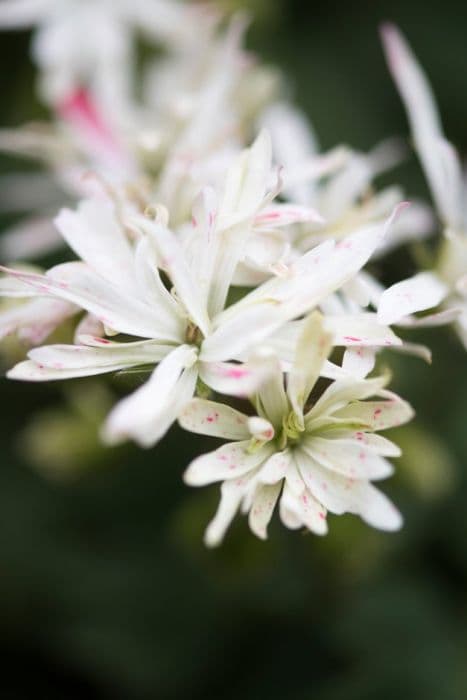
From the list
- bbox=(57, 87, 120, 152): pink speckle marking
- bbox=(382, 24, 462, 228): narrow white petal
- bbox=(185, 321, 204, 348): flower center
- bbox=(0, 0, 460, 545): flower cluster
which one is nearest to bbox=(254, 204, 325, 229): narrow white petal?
bbox=(0, 0, 460, 545): flower cluster

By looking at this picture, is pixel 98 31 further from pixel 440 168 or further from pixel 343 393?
pixel 343 393

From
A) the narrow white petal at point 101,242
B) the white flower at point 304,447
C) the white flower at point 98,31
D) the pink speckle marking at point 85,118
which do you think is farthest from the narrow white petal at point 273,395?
the white flower at point 98,31

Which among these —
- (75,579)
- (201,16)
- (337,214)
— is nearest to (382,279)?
(337,214)

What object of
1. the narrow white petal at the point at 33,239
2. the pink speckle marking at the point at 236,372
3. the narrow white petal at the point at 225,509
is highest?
the pink speckle marking at the point at 236,372

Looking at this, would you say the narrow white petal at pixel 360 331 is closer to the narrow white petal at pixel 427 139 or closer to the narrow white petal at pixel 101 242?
the narrow white petal at pixel 101 242

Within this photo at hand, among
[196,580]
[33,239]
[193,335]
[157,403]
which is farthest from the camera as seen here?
[196,580]

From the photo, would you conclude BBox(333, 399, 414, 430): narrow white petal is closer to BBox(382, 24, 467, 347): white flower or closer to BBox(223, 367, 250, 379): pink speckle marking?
BBox(223, 367, 250, 379): pink speckle marking

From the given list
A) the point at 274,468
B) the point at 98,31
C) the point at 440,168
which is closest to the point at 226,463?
the point at 274,468

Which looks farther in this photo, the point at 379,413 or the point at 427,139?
the point at 427,139

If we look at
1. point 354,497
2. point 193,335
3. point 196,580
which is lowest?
point 196,580
